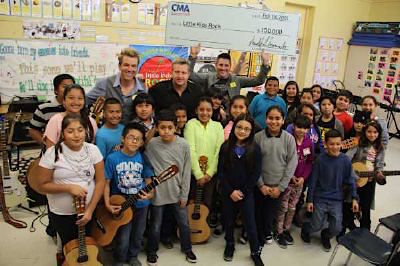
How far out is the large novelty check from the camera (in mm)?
3479

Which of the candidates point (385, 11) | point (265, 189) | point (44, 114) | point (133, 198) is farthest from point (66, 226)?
point (385, 11)

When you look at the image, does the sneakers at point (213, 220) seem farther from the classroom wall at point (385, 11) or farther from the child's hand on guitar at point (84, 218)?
the classroom wall at point (385, 11)

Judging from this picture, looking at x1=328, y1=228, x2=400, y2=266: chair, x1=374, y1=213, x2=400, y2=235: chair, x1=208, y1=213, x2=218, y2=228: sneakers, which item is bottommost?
x1=208, y1=213, x2=218, y2=228: sneakers

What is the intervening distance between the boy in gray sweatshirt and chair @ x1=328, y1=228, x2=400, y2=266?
1.16 metres

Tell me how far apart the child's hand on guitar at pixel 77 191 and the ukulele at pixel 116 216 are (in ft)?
0.96

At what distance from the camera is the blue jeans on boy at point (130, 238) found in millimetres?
2418

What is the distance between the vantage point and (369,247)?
233 centimetres

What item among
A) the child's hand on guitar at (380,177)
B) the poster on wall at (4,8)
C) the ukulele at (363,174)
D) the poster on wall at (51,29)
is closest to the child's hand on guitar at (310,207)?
the ukulele at (363,174)

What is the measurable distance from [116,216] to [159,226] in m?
0.41

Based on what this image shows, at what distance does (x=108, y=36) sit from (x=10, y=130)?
1.80 m

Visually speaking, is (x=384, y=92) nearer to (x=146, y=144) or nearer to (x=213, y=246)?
(x=213, y=246)

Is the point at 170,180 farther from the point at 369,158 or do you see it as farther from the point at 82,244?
the point at 369,158

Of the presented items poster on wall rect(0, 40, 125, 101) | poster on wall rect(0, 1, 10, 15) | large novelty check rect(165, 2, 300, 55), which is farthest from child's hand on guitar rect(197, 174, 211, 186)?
poster on wall rect(0, 1, 10, 15)

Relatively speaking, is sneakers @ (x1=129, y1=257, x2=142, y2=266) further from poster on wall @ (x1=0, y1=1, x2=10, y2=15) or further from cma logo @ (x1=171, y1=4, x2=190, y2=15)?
poster on wall @ (x1=0, y1=1, x2=10, y2=15)
